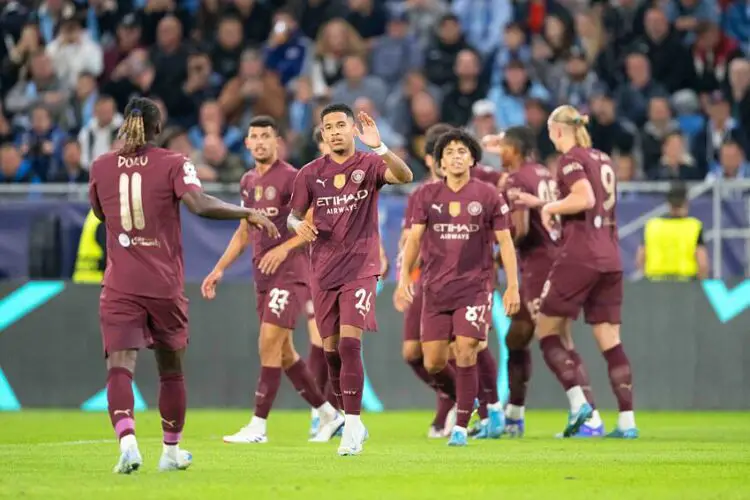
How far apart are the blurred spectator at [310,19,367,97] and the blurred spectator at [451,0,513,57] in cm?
177

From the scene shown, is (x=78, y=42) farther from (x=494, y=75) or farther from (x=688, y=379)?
(x=688, y=379)

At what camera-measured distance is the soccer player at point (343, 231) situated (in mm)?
11031

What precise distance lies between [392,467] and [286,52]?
44.7 ft

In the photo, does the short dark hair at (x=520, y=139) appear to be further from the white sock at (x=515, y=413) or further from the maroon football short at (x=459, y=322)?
the white sock at (x=515, y=413)

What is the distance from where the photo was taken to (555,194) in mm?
13891

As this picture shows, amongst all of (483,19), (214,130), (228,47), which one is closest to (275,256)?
(214,130)

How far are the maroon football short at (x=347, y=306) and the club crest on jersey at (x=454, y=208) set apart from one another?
1483 millimetres

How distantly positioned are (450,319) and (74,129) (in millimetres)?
10709

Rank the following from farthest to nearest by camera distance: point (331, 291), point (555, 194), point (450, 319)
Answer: point (555, 194)
point (450, 319)
point (331, 291)

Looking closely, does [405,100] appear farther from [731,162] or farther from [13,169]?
A: [13,169]

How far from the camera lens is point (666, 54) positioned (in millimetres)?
21672

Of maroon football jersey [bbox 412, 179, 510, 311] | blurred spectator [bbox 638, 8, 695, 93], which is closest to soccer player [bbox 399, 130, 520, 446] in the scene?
maroon football jersey [bbox 412, 179, 510, 311]

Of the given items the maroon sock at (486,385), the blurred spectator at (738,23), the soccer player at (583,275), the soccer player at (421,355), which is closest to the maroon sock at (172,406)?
the soccer player at (421,355)

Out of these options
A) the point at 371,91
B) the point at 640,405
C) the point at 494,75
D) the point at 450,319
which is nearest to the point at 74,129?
the point at 371,91
